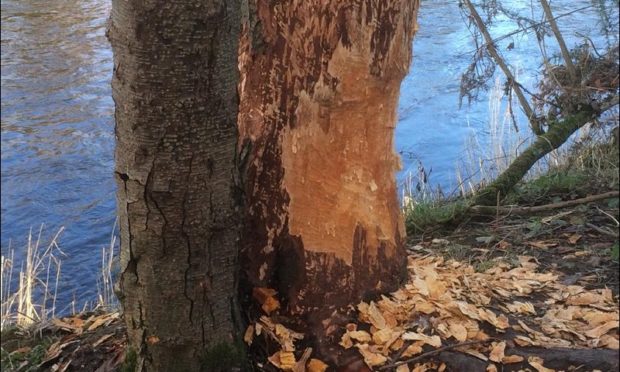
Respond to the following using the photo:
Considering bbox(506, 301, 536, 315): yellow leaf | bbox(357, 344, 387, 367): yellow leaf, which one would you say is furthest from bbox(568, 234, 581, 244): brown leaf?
bbox(357, 344, 387, 367): yellow leaf

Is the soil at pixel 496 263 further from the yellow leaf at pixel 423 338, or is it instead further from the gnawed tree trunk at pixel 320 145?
the gnawed tree trunk at pixel 320 145

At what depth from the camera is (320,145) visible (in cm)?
240

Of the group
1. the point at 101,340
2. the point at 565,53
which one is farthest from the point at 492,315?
the point at 565,53

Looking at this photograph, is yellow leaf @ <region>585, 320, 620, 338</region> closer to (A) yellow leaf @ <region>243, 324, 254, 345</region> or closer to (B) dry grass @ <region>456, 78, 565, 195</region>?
(A) yellow leaf @ <region>243, 324, 254, 345</region>

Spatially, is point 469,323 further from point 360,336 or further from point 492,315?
point 360,336

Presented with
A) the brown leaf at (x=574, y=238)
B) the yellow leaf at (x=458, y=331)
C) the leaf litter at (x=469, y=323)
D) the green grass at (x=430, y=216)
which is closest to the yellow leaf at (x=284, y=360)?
the leaf litter at (x=469, y=323)

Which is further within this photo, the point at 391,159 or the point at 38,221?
the point at 38,221

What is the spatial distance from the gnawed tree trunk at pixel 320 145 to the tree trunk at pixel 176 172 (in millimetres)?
232

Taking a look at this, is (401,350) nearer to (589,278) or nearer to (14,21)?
(589,278)

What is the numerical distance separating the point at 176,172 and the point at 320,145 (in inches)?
20.9

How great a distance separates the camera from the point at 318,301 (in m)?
2.48

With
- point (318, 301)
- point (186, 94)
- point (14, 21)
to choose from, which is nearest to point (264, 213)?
point (318, 301)

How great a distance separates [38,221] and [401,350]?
413 cm

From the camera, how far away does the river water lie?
5.66m
